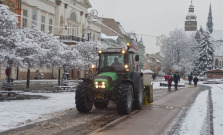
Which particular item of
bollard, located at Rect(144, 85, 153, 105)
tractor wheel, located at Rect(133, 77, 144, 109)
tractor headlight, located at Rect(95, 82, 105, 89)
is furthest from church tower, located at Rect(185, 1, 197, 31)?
tractor headlight, located at Rect(95, 82, 105, 89)

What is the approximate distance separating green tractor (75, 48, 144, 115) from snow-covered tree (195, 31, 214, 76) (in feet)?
234

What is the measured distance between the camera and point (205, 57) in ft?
268

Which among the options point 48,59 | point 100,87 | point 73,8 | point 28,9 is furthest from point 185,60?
point 100,87

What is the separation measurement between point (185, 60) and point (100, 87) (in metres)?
65.0

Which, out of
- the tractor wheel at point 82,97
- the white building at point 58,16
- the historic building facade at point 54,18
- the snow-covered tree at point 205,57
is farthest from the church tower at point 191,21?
the tractor wheel at point 82,97

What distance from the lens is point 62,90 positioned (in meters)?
23.0

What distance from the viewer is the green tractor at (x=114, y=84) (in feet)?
37.3

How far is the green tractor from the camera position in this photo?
11383 mm

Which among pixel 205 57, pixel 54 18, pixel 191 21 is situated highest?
pixel 191 21

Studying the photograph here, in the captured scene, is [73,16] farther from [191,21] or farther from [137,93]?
[191,21]

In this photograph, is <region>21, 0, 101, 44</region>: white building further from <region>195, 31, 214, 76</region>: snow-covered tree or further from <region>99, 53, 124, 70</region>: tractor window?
<region>195, 31, 214, 76</region>: snow-covered tree

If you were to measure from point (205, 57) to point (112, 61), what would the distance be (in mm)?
73298

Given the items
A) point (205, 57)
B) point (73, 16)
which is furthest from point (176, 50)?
point (73, 16)

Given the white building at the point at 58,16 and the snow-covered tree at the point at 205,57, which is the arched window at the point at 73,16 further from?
the snow-covered tree at the point at 205,57
